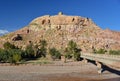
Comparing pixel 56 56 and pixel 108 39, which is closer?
pixel 56 56

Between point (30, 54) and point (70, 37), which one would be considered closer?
point (30, 54)

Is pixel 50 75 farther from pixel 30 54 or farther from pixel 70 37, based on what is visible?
pixel 70 37

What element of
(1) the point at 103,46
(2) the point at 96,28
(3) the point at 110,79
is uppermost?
(2) the point at 96,28

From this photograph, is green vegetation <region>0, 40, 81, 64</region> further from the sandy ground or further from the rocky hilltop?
the rocky hilltop

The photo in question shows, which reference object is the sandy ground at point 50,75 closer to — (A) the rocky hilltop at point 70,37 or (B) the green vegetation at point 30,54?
(B) the green vegetation at point 30,54

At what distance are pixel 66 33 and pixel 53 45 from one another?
73.6 feet

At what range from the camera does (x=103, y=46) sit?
170 metres

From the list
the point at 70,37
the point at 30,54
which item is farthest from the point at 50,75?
the point at 70,37

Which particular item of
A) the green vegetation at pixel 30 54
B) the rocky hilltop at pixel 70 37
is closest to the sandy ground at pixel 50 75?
the green vegetation at pixel 30 54

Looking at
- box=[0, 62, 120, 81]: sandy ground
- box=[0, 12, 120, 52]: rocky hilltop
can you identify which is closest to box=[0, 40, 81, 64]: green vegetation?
box=[0, 62, 120, 81]: sandy ground

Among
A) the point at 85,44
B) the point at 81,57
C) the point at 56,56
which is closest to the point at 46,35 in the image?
the point at 85,44

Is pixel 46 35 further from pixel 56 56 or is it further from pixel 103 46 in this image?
pixel 56 56

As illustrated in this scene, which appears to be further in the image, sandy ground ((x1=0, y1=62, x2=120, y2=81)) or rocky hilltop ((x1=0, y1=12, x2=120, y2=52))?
rocky hilltop ((x1=0, y1=12, x2=120, y2=52))

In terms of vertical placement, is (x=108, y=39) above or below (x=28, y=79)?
A: above
